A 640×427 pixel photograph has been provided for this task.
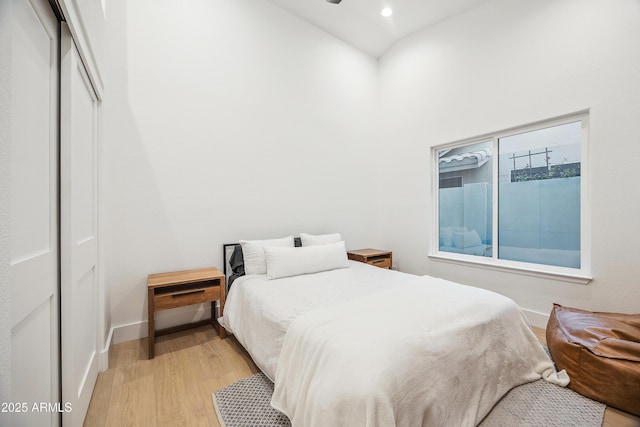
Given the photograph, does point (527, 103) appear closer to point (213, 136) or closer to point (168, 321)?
point (213, 136)

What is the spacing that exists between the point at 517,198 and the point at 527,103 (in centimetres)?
98

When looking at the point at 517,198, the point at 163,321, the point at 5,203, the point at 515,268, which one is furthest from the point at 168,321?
the point at 517,198

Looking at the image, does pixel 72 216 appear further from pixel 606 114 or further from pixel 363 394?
pixel 606 114

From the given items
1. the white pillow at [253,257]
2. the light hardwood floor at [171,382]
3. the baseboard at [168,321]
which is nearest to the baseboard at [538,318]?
the baseboard at [168,321]

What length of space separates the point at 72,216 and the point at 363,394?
1455mm

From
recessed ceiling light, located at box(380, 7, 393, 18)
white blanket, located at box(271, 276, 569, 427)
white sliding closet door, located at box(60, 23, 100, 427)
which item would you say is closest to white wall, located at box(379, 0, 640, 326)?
recessed ceiling light, located at box(380, 7, 393, 18)

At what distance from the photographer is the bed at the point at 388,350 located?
1057 millimetres

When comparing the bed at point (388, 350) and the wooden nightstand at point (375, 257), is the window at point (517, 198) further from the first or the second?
the bed at point (388, 350)

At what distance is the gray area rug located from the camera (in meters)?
1.40

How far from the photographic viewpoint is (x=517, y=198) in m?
2.85

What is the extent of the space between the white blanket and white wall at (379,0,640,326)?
1173 mm

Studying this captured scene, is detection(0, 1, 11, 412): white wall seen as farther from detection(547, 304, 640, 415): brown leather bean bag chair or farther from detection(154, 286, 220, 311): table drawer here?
detection(547, 304, 640, 415): brown leather bean bag chair

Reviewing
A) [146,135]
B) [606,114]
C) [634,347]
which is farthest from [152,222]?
[606,114]

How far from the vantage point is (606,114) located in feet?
7.32
